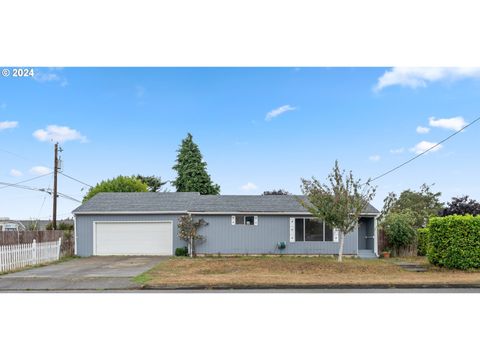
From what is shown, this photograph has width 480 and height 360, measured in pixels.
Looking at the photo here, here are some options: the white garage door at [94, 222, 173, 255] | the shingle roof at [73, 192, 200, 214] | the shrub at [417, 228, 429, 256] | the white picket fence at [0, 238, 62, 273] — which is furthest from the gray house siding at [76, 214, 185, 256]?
the shrub at [417, 228, 429, 256]

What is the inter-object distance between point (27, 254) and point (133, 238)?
613 centimetres

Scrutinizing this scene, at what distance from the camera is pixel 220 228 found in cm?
2195

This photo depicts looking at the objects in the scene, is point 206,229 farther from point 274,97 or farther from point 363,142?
point 363,142

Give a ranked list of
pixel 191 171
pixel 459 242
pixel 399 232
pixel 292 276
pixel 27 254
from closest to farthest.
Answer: pixel 292 276
pixel 459 242
pixel 27 254
pixel 399 232
pixel 191 171

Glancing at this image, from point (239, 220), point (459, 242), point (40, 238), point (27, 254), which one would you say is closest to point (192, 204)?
point (239, 220)

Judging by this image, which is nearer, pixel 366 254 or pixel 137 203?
pixel 366 254

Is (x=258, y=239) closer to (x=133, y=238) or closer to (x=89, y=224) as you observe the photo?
(x=133, y=238)

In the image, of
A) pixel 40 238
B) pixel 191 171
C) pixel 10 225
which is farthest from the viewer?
pixel 10 225

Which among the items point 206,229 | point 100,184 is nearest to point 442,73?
point 206,229

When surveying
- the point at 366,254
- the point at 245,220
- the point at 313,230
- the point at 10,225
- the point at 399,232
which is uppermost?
the point at 245,220

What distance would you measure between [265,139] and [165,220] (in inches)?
270

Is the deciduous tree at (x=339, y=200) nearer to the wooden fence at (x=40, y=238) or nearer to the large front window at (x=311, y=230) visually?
the large front window at (x=311, y=230)

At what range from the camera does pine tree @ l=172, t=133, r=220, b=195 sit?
42.0 m

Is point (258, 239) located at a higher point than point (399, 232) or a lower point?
lower
